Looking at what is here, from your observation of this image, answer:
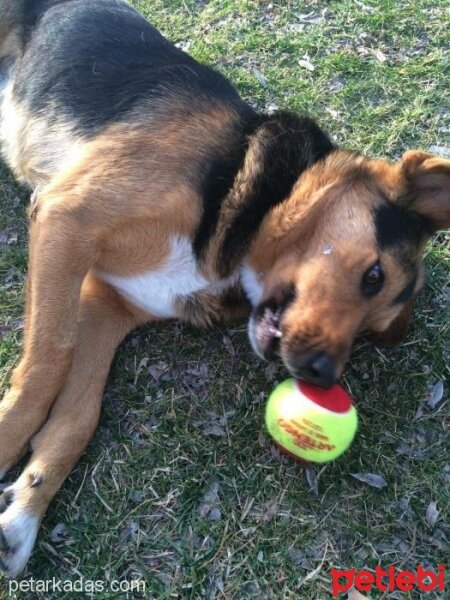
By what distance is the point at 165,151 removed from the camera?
13.5ft

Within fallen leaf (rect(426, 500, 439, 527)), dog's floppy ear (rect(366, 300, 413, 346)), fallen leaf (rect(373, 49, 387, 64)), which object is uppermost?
fallen leaf (rect(373, 49, 387, 64))

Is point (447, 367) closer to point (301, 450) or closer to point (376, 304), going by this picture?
point (376, 304)

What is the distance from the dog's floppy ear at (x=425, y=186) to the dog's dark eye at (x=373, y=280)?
596mm

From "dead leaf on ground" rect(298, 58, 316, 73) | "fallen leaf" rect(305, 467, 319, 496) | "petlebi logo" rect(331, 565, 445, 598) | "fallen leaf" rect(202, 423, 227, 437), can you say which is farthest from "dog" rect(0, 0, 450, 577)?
"dead leaf on ground" rect(298, 58, 316, 73)

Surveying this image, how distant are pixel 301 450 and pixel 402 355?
147cm

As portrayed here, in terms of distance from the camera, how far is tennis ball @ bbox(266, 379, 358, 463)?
3557 millimetres

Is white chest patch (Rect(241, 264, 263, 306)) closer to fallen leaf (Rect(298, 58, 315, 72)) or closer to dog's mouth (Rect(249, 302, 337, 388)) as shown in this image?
dog's mouth (Rect(249, 302, 337, 388))

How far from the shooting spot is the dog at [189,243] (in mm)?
3789

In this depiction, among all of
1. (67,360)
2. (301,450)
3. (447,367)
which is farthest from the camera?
(447,367)

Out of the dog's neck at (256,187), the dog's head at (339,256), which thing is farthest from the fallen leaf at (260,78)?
the dog's head at (339,256)

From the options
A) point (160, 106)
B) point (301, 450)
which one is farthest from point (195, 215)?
point (301, 450)

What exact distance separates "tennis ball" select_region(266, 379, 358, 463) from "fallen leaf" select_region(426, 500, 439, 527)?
925mm


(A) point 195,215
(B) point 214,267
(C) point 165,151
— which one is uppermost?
(C) point 165,151

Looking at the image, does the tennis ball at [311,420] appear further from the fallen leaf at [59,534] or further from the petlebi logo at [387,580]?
the fallen leaf at [59,534]
